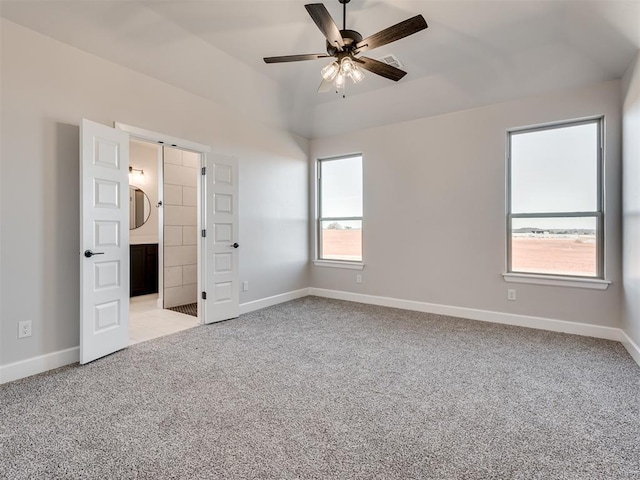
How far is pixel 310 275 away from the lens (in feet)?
18.2

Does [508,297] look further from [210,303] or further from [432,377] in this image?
[210,303]

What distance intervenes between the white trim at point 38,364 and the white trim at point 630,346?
4833mm

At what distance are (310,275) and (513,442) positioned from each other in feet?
13.4

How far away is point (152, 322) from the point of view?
3963mm

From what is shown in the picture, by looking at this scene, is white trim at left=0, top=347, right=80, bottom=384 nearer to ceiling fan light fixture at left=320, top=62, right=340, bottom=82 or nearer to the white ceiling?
the white ceiling

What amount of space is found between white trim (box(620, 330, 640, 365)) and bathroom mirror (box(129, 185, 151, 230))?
22.4 feet

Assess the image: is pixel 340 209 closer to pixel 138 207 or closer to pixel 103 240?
pixel 103 240

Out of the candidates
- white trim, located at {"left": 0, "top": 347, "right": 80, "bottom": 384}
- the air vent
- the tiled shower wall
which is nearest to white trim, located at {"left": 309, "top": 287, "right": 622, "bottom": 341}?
the tiled shower wall

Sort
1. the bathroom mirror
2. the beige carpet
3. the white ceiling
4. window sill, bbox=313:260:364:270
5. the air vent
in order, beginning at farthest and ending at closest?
the bathroom mirror, window sill, bbox=313:260:364:270, the air vent, the white ceiling, the beige carpet

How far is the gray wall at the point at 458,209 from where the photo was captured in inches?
131

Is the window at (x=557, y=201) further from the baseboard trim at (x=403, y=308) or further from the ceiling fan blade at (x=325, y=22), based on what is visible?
the ceiling fan blade at (x=325, y=22)

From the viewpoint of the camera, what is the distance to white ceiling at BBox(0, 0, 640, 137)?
2.64 meters

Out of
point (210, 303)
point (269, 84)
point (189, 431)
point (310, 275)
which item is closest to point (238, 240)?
point (210, 303)

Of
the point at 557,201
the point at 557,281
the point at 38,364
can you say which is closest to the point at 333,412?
the point at 38,364
